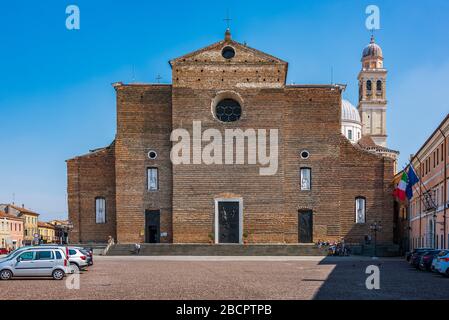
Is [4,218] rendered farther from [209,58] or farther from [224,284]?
[224,284]

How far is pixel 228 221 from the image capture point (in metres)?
51.9

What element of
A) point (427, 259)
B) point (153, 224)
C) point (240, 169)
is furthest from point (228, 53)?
point (427, 259)

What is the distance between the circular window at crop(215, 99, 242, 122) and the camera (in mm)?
52594

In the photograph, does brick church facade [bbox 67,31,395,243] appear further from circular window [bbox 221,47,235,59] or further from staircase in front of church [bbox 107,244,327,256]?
staircase in front of church [bbox 107,244,327,256]

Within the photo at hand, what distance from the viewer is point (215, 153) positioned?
5162cm

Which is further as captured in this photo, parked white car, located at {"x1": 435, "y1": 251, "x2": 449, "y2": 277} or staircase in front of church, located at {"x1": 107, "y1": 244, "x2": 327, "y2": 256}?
staircase in front of church, located at {"x1": 107, "y1": 244, "x2": 327, "y2": 256}

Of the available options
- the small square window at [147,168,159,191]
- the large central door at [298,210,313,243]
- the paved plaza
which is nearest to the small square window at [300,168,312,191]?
the large central door at [298,210,313,243]

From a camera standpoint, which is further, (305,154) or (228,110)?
(228,110)

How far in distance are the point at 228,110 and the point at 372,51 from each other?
50557 mm

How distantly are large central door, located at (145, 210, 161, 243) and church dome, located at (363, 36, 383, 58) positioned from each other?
55.6 meters

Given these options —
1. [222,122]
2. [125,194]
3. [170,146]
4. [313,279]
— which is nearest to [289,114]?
[222,122]

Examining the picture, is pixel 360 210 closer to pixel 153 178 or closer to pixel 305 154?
pixel 305 154

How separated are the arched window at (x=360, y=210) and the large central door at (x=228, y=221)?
9325 mm

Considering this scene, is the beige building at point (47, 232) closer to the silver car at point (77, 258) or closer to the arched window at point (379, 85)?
the arched window at point (379, 85)
